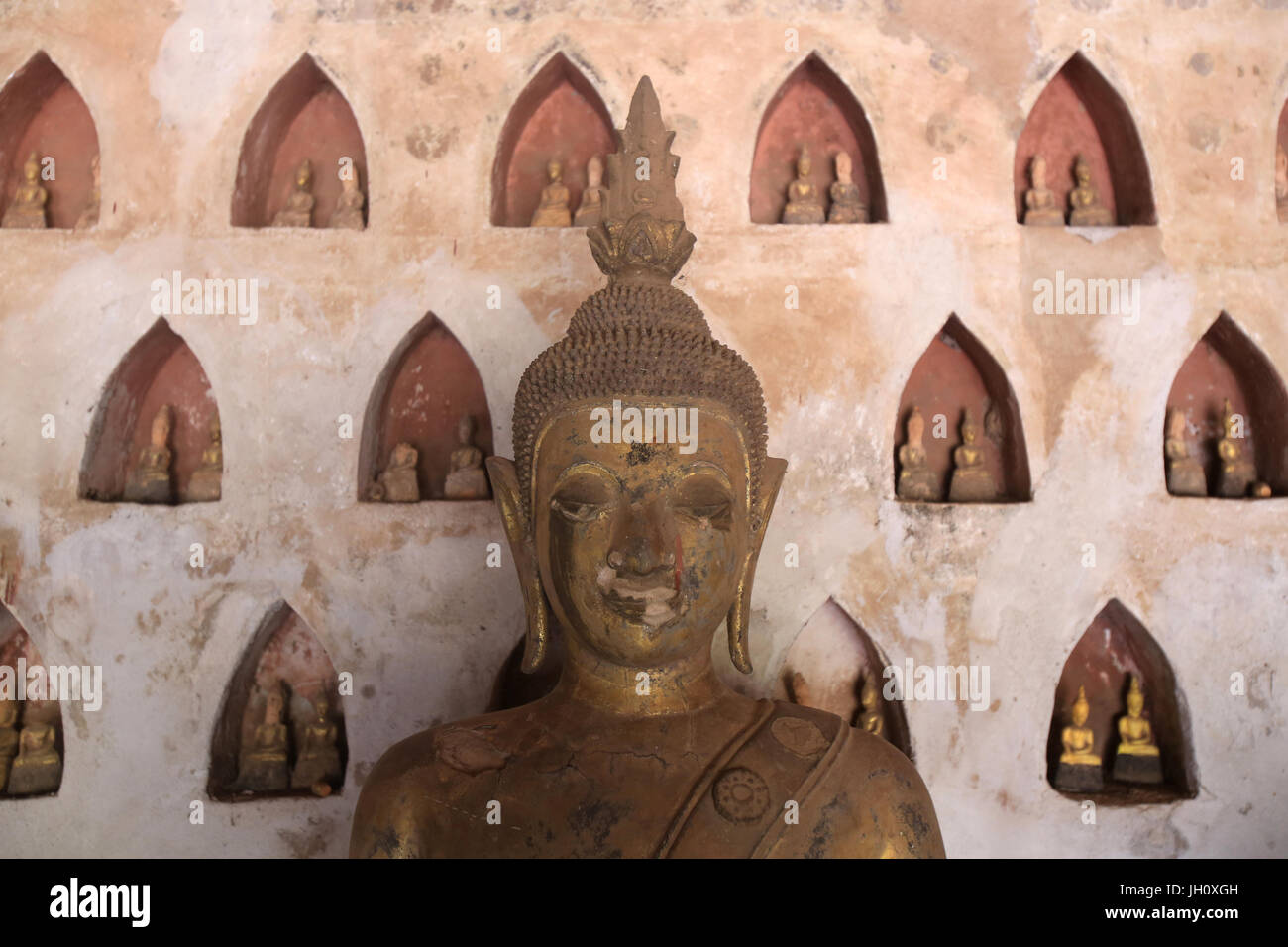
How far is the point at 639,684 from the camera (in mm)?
2752

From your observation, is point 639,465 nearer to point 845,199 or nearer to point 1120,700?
point 845,199

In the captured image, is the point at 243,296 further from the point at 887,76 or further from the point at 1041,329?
the point at 1041,329

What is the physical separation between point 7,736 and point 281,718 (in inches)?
42.2

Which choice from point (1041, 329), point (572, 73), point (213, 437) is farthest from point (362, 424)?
point (1041, 329)

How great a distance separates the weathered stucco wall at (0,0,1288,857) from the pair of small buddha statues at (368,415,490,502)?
9 centimetres

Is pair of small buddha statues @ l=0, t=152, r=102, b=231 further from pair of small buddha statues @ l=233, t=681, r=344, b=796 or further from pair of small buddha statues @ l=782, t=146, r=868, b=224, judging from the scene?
pair of small buddha statues @ l=782, t=146, r=868, b=224

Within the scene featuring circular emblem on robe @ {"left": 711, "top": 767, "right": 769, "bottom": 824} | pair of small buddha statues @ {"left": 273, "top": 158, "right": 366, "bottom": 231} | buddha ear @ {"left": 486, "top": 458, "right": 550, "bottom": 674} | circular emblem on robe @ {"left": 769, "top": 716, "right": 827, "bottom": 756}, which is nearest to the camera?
circular emblem on robe @ {"left": 711, "top": 767, "right": 769, "bottom": 824}

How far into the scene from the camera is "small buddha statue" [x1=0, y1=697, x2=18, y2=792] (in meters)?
3.82

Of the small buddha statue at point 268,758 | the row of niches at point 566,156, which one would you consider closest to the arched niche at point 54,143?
the row of niches at point 566,156

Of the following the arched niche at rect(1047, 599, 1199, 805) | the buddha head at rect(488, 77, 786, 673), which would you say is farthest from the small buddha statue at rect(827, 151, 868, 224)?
the arched niche at rect(1047, 599, 1199, 805)

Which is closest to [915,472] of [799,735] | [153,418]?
[799,735]

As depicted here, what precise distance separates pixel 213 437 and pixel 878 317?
277cm

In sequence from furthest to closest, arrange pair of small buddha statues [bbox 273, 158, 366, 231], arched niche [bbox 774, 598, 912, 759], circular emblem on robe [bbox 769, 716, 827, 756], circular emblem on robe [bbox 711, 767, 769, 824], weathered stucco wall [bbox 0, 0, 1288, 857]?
pair of small buddha statues [bbox 273, 158, 366, 231], arched niche [bbox 774, 598, 912, 759], weathered stucco wall [bbox 0, 0, 1288, 857], circular emblem on robe [bbox 769, 716, 827, 756], circular emblem on robe [bbox 711, 767, 769, 824]

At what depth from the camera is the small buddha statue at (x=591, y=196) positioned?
391 cm
